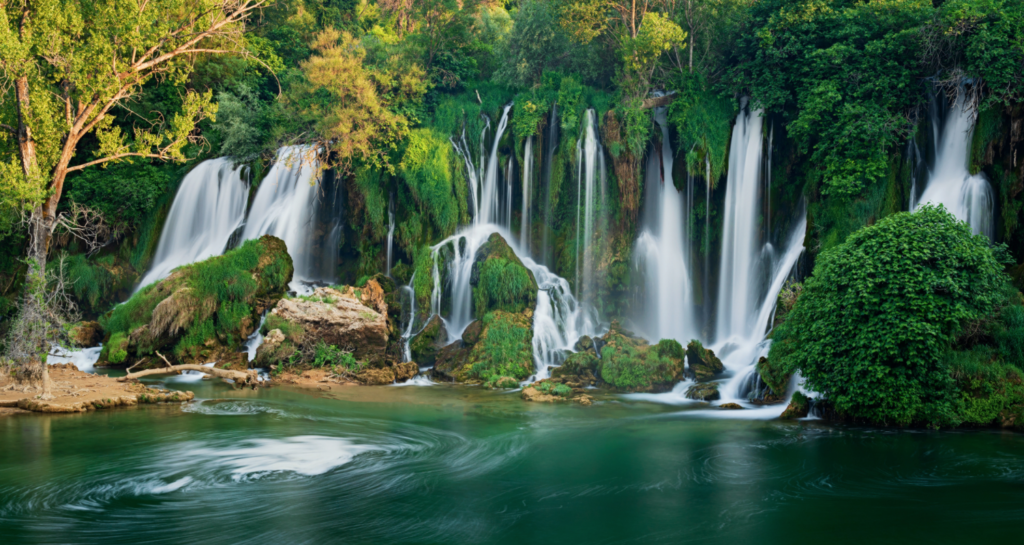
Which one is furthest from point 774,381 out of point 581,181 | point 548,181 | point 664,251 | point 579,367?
point 548,181

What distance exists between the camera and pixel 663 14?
69.9ft

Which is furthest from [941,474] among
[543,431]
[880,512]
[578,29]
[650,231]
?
[578,29]

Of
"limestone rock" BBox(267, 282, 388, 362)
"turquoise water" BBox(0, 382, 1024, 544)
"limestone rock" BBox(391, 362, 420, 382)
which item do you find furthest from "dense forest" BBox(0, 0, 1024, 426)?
"turquoise water" BBox(0, 382, 1024, 544)

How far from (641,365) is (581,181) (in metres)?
7.36

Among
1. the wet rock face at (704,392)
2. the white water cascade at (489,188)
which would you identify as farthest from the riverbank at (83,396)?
the white water cascade at (489,188)

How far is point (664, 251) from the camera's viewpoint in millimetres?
20812

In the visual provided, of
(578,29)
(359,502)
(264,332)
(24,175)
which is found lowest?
(359,502)

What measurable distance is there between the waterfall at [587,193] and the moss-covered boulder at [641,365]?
4698 millimetres

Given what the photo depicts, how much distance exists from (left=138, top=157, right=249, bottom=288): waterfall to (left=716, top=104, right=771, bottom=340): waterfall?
1547cm

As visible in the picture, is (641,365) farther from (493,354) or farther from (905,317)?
(905,317)

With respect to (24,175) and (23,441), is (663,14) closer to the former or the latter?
(24,175)

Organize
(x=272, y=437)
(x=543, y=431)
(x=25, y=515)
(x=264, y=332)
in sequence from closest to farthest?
(x=25, y=515) → (x=272, y=437) → (x=543, y=431) → (x=264, y=332)

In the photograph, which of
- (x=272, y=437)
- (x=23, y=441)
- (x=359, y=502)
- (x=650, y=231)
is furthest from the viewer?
(x=650, y=231)

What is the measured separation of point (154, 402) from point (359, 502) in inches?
297
